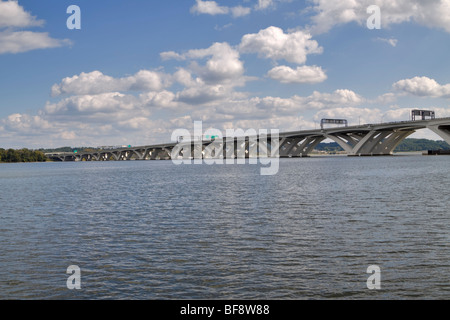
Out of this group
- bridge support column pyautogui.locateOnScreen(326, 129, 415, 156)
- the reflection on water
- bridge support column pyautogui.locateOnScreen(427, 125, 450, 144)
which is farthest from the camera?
bridge support column pyautogui.locateOnScreen(326, 129, 415, 156)

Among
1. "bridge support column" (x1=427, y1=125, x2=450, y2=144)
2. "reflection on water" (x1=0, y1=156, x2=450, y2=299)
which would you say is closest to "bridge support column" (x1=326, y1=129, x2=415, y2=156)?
"bridge support column" (x1=427, y1=125, x2=450, y2=144)

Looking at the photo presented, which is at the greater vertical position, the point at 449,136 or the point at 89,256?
the point at 449,136

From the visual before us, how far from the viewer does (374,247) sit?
16.2 m

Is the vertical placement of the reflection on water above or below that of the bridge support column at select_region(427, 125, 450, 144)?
below

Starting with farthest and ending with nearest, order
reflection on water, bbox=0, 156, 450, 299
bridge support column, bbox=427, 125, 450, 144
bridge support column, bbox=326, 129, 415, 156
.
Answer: bridge support column, bbox=326, 129, 415, 156, bridge support column, bbox=427, 125, 450, 144, reflection on water, bbox=0, 156, 450, 299

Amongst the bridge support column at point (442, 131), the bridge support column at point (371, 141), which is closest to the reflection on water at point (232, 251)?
the bridge support column at point (442, 131)

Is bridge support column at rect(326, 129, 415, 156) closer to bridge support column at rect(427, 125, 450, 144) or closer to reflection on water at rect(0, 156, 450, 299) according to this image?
bridge support column at rect(427, 125, 450, 144)

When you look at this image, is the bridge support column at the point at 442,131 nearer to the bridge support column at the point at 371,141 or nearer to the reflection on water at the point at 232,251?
the bridge support column at the point at 371,141

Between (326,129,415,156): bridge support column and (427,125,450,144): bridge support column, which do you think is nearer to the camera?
(427,125,450,144): bridge support column

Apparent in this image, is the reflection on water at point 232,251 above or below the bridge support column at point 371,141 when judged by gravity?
below

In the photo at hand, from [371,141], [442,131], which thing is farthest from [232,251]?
[371,141]

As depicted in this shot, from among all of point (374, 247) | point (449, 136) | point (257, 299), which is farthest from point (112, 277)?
point (449, 136)
